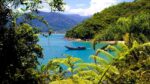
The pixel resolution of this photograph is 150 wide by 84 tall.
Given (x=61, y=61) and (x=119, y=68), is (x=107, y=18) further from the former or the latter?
(x=61, y=61)

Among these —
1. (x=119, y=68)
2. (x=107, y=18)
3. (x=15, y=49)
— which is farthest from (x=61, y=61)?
(x=107, y=18)

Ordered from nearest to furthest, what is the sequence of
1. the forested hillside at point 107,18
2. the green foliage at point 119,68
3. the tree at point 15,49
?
the green foliage at point 119,68 → the tree at point 15,49 → the forested hillside at point 107,18

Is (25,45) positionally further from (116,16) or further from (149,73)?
(116,16)

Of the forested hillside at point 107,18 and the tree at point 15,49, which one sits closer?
the tree at point 15,49

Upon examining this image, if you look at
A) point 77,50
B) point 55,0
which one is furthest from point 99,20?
point 55,0

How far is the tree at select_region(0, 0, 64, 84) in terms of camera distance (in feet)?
43.1

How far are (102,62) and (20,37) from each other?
7.64 meters

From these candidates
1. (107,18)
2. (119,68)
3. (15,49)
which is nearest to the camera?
(119,68)

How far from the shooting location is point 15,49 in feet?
45.0

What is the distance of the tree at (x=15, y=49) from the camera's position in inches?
517

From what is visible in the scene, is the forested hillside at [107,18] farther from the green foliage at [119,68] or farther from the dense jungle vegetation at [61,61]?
the green foliage at [119,68]

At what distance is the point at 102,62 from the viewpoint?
23.2 ft

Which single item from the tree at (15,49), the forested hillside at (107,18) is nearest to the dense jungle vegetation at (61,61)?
the tree at (15,49)

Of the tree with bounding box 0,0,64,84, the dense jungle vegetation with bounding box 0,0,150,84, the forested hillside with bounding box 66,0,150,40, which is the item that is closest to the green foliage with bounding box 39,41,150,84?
the dense jungle vegetation with bounding box 0,0,150,84
